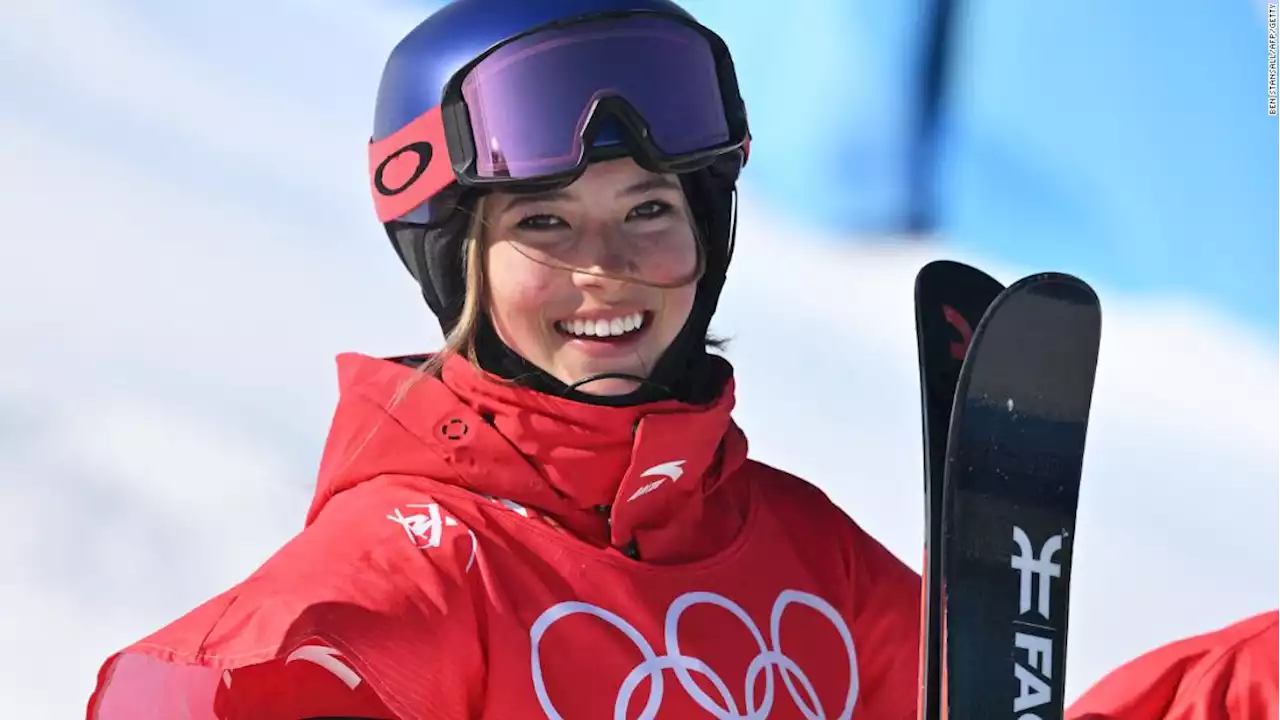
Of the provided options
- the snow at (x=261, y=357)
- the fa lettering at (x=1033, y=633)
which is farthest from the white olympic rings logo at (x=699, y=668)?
the snow at (x=261, y=357)

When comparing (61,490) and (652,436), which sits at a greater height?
(652,436)

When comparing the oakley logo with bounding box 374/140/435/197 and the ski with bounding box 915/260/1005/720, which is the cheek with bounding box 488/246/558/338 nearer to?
the oakley logo with bounding box 374/140/435/197

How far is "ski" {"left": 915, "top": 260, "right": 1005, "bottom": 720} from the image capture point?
2.61 m

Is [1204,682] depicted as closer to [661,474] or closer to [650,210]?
[661,474]

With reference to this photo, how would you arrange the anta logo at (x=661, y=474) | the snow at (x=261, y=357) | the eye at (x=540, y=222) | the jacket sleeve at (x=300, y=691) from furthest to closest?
1. the snow at (x=261, y=357)
2. the eye at (x=540, y=222)
3. the anta logo at (x=661, y=474)
4. the jacket sleeve at (x=300, y=691)

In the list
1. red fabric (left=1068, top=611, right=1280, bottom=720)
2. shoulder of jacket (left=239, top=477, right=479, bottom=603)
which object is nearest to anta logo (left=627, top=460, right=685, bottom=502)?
shoulder of jacket (left=239, top=477, right=479, bottom=603)

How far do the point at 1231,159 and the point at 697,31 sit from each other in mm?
3027

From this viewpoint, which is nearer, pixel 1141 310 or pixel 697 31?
pixel 697 31

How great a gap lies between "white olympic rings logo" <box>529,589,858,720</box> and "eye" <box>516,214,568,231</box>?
59 centimetres

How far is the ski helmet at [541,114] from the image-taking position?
9.11 ft

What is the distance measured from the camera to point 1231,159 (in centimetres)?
546

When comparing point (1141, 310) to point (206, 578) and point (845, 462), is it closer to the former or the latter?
point (845, 462)

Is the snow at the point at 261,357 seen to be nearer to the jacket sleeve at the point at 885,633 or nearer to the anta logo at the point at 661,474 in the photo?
the jacket sleeve at the point at 885,633

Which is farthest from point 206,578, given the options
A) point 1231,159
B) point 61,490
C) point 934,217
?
point 1231,159
